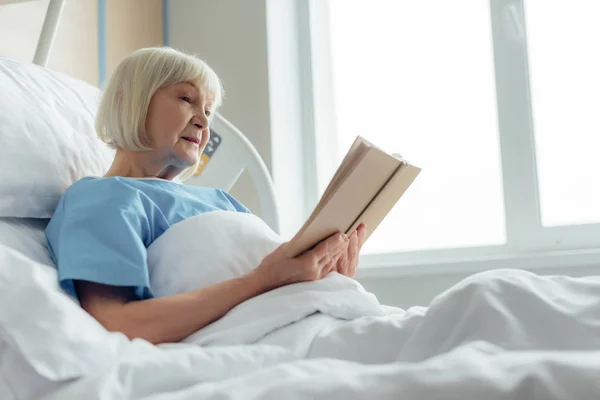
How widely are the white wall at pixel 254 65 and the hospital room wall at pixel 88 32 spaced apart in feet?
0.45

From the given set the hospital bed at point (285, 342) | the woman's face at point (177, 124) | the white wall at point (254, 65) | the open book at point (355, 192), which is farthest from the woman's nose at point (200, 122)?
the white wall at point (254, 65)

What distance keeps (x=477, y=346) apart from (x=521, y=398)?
0.17 meters

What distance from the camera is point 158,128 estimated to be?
1.23 metres

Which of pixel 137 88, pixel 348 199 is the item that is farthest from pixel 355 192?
pixel 137 88

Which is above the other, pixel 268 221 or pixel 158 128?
pixel 158 128

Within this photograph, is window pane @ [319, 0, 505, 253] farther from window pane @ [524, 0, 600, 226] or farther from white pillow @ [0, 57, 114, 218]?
white pillow @ [0, 57, 114, 218]

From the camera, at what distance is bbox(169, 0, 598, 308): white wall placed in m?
2.18

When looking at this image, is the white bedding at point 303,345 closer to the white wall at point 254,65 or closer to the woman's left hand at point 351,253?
the woman's left hand at point 351,253

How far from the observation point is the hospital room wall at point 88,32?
167 centimetres

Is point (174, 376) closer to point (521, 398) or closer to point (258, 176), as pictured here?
point (521, 398)

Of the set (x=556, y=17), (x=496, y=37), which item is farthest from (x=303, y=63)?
(x=556, y=17)

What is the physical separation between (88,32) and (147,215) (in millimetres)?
1105

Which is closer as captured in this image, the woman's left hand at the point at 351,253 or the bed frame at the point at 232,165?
the woman's left hand at the point at 351,253

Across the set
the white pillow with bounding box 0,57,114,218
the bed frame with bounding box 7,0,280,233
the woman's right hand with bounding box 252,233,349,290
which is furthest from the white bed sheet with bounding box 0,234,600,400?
the bed frame with bounding box 7,0,280,233
